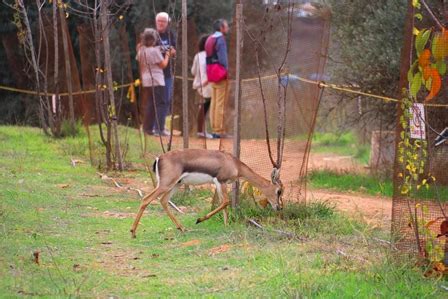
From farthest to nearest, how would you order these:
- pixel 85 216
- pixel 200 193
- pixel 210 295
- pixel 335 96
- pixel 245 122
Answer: pixel 335 96 → pixel 245 122 → pixel 200 193 → pixel 85 216 → pixel 210 295

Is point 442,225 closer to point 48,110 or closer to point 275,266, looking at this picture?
point 275,266

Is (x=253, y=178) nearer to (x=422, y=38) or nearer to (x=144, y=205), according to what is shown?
(x=144, y=205)

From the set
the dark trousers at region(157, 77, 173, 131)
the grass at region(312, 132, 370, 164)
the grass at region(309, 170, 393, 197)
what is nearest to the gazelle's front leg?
the grass at region(309, 170, 393, 197)

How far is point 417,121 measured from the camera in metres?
7.75

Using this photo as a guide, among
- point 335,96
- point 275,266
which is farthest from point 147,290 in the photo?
point 335,96

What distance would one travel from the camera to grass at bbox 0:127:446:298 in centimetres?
714

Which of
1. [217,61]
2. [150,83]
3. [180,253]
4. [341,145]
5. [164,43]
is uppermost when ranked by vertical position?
[164,43]

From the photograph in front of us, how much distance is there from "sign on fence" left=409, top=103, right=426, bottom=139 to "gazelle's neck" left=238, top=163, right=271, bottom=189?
92.6 inches

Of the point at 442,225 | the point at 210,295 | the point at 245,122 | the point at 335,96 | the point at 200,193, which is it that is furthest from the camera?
the point at 335,96

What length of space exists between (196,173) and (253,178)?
66cm

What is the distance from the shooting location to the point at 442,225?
7.55 meters

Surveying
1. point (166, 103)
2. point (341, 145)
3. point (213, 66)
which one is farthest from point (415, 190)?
point (341, 145)

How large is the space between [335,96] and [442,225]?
7.72 metres

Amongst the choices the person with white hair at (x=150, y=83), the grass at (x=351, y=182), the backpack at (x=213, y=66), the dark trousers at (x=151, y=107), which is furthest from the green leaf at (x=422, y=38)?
the backpack at (x=213, y=66)
